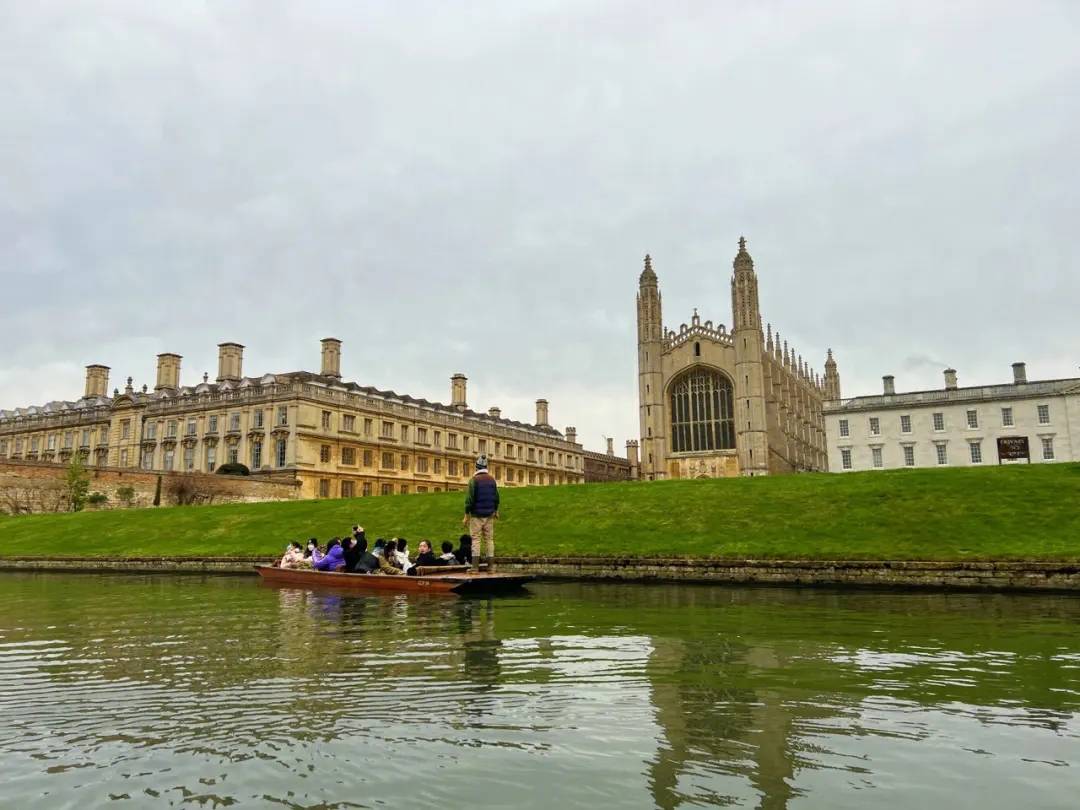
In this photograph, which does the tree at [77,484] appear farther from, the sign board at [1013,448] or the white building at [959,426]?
the sign board at [1013,448]

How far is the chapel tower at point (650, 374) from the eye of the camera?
252ft

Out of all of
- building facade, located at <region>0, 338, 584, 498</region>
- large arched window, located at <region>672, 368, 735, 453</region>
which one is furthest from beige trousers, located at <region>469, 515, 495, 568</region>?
large arched window, located at <region>672, 368, 735, 453</region>

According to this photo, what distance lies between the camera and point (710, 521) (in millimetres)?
24094

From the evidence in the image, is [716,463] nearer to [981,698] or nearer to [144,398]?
[144,398]

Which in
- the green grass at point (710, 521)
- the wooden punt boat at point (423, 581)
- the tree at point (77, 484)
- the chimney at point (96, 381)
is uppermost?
the chimney at point (96, 381)

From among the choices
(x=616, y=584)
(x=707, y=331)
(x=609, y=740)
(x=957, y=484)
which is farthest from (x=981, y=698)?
(x=707, y=331)

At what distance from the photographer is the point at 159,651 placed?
9648mm

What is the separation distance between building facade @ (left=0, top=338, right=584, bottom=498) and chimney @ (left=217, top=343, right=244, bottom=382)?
9cm

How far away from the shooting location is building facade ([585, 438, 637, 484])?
4176 inches

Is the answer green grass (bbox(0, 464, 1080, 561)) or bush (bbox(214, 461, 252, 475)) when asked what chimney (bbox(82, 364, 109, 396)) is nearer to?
bush (bbox(214, 461, 252, 475))

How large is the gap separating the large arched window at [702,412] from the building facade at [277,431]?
2035cm

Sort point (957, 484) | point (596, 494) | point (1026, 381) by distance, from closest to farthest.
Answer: point (957, 484), point (596, 494), point (1026, 381)

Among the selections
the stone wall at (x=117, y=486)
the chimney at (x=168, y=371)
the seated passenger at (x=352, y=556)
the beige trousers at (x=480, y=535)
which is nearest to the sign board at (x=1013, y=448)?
the beige trousers at (x=480, y=535)

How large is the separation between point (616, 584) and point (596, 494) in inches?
419
